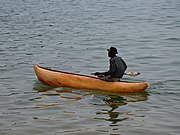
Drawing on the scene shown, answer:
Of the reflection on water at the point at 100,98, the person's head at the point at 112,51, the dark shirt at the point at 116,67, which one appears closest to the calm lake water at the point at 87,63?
the reflection on water at the point at 100,98

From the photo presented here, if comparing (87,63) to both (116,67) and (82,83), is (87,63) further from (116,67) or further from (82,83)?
(116,67)

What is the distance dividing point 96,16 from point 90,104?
84.0 ft

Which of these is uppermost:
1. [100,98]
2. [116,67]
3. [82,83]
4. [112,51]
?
[112,51]

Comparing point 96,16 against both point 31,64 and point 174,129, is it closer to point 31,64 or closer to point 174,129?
point 31,64

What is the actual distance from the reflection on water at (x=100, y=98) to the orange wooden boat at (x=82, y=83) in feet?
0.53

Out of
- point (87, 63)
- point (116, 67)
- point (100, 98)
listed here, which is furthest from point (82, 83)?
point (87, 63)

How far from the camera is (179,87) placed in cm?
1692

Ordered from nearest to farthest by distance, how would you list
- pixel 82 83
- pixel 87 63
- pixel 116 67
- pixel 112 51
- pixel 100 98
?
1. pixel 112 51
2. pixel 116 67
3. pixel 100 98
4. pixel 82 83
5. pixel 87 63

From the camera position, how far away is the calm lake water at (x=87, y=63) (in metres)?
12.7

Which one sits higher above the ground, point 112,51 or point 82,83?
point 112,51

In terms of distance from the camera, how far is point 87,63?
21828 mm

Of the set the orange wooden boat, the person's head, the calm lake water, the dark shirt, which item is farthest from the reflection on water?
the person's head

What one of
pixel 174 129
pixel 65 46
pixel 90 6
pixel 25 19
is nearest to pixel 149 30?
pixel 65 46

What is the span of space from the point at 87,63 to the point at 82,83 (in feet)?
Result: 19.9
